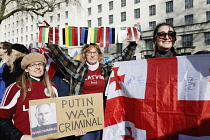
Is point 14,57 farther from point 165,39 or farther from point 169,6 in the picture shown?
point 169,6

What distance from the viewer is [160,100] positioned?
2850 millimetres

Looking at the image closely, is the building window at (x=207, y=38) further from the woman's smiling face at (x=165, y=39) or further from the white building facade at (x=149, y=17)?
the woman's smiling face at (x=165, y=39)

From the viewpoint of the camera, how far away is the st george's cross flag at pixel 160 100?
2.56 meters

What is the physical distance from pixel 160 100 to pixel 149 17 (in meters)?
34.5

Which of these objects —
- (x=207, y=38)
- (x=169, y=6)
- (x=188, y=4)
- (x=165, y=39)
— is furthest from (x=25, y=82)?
(x=169, y=6)

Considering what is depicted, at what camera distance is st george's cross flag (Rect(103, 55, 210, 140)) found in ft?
8.39

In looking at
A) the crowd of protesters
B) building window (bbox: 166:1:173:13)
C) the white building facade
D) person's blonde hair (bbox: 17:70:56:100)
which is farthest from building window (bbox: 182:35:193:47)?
person's blonde hair (bbox: 17:70:56:100)

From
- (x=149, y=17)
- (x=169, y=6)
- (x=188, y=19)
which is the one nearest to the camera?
(x=188, y=19)

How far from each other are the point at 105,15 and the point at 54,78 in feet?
126


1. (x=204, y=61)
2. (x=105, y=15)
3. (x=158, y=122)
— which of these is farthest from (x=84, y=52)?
(x=105, y=15)

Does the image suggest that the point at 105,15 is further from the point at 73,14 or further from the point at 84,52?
the point at 84,52

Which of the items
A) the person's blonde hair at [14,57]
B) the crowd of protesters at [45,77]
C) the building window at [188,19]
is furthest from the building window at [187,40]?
the person's blonde hair at [14,57]

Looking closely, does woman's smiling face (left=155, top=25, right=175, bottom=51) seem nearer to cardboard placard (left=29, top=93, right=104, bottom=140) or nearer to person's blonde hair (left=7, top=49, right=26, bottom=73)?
cardboard placard (left=29, top=93, right=104, bottom=140)

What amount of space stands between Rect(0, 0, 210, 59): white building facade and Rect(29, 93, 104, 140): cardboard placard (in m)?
21.2
